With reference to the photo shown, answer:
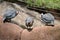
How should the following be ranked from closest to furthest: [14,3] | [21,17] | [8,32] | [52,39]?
1. [52,39]
2. [8,32]
3. [21,17]
4. [14,3]

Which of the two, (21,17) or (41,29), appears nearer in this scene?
(41,29)

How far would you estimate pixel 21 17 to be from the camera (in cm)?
284

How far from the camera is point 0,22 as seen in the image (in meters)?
2.29

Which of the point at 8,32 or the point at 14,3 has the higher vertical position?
the point at 14,3

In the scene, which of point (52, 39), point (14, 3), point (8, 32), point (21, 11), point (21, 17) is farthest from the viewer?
point (14, 3)

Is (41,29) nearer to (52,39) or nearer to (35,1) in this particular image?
(52,39)

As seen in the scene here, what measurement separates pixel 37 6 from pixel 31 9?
11cm

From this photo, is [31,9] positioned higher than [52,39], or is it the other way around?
[31,9]

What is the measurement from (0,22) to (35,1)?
3.98 ft

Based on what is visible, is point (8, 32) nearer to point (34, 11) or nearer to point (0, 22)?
point (0, 22)

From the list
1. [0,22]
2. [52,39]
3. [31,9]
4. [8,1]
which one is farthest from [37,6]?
[52,39]

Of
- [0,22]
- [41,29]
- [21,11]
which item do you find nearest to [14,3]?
[21,11]

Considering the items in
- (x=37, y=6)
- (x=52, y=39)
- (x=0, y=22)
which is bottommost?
(x=52, y=39)

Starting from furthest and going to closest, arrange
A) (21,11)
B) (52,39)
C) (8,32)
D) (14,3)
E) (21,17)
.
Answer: (14,3), (21,11), (21,17), (8,32), (52,39)
